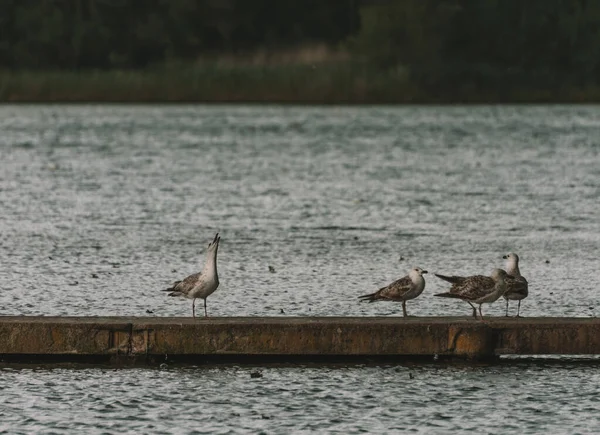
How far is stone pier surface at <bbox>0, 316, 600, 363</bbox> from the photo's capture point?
745 inches

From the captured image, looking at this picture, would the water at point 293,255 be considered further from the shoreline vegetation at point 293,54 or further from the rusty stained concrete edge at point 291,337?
the shoreline vegetation at point 293,54

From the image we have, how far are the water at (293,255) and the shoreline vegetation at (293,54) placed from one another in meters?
71.2

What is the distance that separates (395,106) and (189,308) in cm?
14511

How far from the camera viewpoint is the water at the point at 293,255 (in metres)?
17.5

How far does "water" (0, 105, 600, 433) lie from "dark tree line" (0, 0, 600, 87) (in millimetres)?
A: 72831

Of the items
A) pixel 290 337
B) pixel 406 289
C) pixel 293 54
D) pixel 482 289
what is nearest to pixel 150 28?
pixel 293 54

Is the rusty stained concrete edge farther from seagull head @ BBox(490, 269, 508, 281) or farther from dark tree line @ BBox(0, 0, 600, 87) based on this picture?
dark tree line @ BBox(0, 0, 600, 87)

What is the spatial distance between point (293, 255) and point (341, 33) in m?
152

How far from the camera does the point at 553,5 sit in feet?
552

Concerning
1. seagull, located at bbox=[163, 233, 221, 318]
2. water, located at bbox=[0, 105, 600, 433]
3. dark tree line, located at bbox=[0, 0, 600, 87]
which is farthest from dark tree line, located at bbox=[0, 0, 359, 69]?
seagull, located at bbox=[163, 233, 221, 318]

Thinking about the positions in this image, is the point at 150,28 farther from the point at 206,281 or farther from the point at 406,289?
the point at 206,281

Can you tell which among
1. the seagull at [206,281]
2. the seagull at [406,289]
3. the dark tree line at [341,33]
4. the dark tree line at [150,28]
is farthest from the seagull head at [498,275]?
the dark tree line at [150,28]

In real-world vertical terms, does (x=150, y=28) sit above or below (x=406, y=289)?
above

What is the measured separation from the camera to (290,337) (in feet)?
Answer: 62.1
